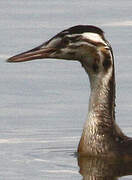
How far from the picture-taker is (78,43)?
19.2 metres

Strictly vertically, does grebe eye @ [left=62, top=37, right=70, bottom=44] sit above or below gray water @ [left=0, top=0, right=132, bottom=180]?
above

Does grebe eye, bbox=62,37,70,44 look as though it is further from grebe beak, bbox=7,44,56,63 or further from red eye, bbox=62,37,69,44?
grebe beak, bbox=7,44,56,63

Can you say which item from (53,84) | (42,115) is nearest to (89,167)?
(42,115)

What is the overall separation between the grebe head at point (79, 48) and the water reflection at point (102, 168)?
4.35 ft

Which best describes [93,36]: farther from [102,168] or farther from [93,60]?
[102,168]

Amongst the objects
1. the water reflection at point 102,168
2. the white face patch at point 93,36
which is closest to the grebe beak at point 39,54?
the white face patch at point 93,36

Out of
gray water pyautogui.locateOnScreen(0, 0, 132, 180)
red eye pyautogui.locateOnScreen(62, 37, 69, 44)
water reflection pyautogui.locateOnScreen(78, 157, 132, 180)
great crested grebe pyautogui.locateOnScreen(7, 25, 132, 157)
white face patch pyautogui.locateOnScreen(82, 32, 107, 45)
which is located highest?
white face patch pyautogui.locateOnScreen(82, 32, 107, 45)

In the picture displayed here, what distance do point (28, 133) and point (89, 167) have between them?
1878mm

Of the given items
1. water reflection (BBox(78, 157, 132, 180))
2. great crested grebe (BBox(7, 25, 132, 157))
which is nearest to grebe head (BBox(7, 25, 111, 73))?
great crested grebe (BBox(7, 25, 132, 157))

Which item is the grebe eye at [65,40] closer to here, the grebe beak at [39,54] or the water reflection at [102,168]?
the grebe beak at [39,54]

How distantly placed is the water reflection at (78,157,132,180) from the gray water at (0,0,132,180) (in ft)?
0.52

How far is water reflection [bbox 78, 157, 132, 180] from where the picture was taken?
17969 millimetres

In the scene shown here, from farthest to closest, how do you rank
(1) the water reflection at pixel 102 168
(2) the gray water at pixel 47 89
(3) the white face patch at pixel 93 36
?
(3) the white face patch at pixel 93 36, (2) the gray water at pixel 47 89, (1) the water reflection at pixel 102 168

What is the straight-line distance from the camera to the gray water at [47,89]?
18906 millimetres
